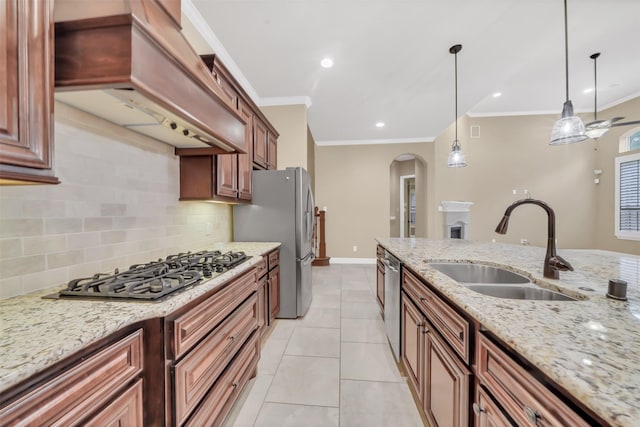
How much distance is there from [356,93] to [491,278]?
9.79 feet

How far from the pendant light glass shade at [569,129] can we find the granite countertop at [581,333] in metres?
1.39

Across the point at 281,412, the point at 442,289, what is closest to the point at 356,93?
the point at 442,289

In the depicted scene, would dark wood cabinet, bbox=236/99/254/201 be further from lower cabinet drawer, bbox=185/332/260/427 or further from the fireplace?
the fireplace

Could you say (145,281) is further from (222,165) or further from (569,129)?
(569,129)

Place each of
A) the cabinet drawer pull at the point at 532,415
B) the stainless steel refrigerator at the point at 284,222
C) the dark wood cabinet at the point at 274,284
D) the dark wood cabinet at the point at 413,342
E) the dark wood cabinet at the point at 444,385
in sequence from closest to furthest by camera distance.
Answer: the cabinet drawer pull at the point at 532,415 → the dark wood cabinet at the point at 444,385 → the dark wood cabinet at the point at 413,342 → the dark wood cabinet at the point at 274,284 → the stainless steel refrigerator at the point at 284,222

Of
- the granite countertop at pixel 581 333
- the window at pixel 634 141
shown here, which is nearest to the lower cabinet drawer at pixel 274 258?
the granite countertop at pixel 581 333

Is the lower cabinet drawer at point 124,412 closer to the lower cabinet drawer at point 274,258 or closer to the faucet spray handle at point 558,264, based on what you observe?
the lower cabinet drawer at point 274,258

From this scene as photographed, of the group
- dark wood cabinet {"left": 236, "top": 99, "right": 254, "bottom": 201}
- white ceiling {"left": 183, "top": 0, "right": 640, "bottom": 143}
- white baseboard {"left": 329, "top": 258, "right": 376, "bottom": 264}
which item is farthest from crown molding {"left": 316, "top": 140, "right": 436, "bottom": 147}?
dark wood cabinet {"left": 236, "top": 99, "right": 254, "bottom": 201}

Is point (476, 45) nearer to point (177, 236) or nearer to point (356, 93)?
point (356, 93)

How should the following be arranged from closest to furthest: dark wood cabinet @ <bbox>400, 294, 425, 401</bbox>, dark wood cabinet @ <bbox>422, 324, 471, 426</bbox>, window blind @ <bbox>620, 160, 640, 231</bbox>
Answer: dark wood cabinet @ <bbox>422, 324, 471, 426</bbox>, dark wood cabinet @ <bbox>400, 294, 425, 401</bbox>, window blind @ <bbox>620, 160, 640, 231</bbox>

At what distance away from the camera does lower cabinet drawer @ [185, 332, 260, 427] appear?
1.11m

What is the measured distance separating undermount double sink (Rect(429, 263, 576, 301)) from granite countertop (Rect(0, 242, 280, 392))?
1379mm

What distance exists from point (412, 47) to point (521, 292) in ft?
8.36

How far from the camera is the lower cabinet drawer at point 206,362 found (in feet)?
3.17
